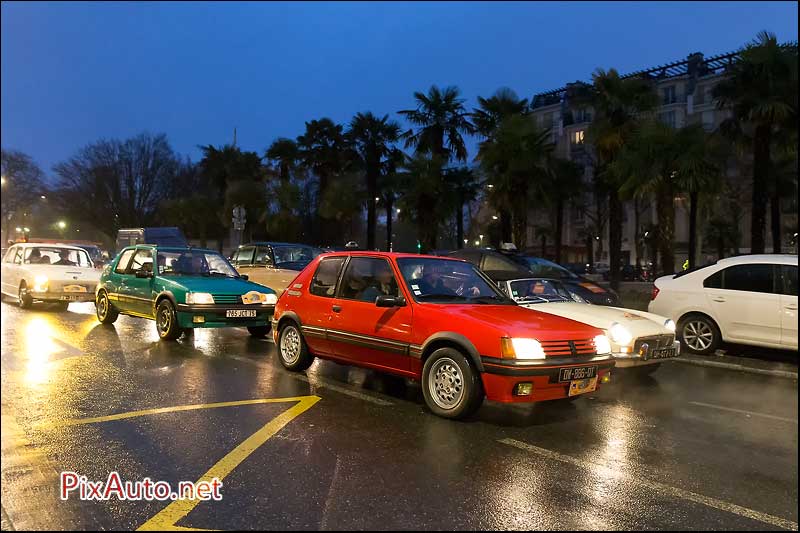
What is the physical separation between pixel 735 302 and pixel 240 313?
7661 mm

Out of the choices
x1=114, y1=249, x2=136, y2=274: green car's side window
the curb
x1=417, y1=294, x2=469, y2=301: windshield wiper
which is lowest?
the curb

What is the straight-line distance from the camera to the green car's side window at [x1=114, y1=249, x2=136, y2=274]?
11226 millimetres

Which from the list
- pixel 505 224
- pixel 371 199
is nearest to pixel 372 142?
pixel 371 199

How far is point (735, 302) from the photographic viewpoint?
9.17 m

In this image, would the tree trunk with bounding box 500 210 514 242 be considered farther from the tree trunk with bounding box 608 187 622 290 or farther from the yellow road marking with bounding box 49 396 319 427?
the yellow road marking with bounding box 49 396 319 427

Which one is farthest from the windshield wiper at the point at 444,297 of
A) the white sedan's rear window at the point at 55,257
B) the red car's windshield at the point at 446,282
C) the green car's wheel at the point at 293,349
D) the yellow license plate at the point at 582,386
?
the white sedan's rear window at the point at 55,257

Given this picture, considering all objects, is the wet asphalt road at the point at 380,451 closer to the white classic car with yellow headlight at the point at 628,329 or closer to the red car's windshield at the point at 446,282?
the white classic car with yellow headlight at the point at 628,329

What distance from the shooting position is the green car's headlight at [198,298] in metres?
9.38

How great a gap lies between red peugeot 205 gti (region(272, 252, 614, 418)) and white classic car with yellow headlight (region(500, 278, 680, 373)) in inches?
55.7

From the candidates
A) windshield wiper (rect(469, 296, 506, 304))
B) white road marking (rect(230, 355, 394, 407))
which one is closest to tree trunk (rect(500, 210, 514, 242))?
white road marking (rect(230, 355, 394, 407))

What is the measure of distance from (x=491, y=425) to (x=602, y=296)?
780 cm

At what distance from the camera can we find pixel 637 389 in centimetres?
715

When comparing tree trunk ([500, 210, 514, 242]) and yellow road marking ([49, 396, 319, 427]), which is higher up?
tree trunk ([500, 210, 514, 242])

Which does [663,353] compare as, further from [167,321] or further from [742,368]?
[167,321]
